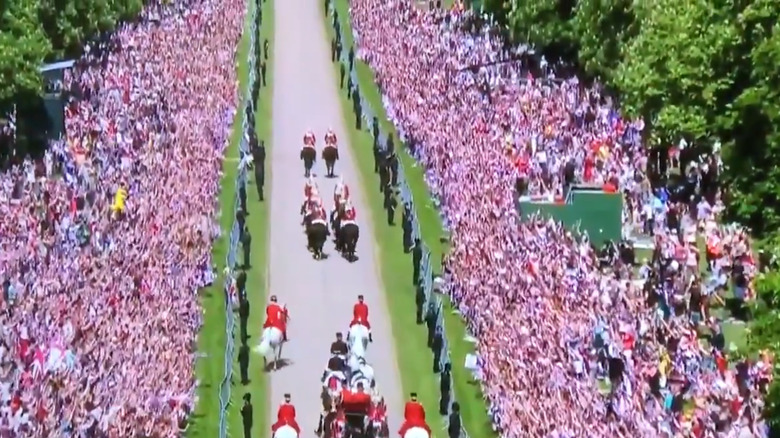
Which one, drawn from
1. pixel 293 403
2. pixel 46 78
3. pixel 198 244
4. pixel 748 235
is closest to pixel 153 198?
pixel 198 244

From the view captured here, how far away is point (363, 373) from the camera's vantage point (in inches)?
1135

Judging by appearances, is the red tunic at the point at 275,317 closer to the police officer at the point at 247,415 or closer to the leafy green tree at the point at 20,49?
the police officer at the point at 247,415

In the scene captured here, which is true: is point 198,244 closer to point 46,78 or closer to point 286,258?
point 286,258

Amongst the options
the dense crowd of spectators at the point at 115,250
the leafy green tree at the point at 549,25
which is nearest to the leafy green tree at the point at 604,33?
the leafy green tree at the point at 549,25

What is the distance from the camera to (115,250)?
3297 cm

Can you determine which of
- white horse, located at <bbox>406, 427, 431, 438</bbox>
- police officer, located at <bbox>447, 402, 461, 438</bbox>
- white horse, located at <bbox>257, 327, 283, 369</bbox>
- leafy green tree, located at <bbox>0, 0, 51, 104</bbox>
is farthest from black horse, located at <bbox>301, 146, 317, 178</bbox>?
white horse, located at <bbox>406, 427, 431, 438</bbox>

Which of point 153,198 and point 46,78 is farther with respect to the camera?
point 46,78

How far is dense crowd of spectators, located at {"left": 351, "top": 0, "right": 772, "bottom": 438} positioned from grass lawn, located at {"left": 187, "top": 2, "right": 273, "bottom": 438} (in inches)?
157

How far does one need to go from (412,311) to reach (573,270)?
17.4 ft

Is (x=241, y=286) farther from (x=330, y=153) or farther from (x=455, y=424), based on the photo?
(x=330, y=153)

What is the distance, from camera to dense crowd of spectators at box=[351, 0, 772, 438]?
1024 inches

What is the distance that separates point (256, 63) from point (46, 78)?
8.62 m

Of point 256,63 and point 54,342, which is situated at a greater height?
point 256,63

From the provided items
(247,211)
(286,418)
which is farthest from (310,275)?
(286,418)
